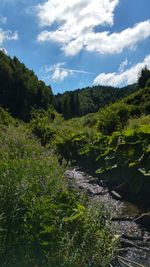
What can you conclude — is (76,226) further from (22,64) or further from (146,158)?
(22,64)

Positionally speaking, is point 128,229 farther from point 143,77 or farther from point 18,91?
point 18,91

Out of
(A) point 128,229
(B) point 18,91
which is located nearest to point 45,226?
(A) point 128,229

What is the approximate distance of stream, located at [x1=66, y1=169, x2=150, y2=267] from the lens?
6.76m

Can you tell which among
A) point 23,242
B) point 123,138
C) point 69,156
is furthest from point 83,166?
point 23,242

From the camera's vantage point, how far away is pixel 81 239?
5.73m

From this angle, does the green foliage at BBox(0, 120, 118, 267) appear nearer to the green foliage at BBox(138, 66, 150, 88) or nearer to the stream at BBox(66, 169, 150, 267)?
the stream at BBox(66, 169, 150, 267)

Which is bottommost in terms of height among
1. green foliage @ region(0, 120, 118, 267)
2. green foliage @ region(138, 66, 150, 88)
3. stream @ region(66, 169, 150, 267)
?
stream @ region(66, 169, 150, 267)

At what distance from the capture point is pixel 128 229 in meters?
8.13

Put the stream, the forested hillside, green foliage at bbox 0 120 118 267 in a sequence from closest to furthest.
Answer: green foliage at bbox 0 120 118 267
the stream
the forested hillside

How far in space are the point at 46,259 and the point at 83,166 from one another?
10.3 m

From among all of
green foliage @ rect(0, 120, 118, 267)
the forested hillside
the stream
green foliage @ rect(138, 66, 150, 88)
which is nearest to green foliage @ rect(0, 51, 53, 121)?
the forested hillside

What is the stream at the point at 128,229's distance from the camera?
6.76 metres

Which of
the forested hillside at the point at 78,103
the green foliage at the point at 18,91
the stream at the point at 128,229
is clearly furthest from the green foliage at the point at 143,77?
the stream at the point at 128,229

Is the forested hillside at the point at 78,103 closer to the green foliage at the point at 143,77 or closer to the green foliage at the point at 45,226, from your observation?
the green foliage at the point at 143,77
